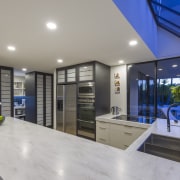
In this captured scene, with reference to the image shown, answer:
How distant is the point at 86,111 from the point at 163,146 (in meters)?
2.01

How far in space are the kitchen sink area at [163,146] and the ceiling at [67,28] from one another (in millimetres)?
1436

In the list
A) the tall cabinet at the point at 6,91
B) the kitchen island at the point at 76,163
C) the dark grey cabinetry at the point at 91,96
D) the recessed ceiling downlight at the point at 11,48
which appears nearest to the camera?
the kitchen island at the point at 76,163

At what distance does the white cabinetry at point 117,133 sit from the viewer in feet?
9.11

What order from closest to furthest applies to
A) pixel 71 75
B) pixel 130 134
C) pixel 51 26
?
pixel 51 26 < pixel 130 134 < pixel 71 75

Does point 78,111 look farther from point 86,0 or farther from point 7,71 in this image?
point 86,0

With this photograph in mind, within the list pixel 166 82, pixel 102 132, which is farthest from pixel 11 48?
pixel 166 82

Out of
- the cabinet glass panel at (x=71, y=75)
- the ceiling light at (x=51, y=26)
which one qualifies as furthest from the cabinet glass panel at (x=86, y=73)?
the ceiling light at (x=51, y=26)

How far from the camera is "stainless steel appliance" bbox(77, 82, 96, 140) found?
132 inches

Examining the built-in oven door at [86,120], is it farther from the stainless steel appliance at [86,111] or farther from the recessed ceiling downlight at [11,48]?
the recessed ceiling downlight at [11,48]

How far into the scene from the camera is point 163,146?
5.90ft

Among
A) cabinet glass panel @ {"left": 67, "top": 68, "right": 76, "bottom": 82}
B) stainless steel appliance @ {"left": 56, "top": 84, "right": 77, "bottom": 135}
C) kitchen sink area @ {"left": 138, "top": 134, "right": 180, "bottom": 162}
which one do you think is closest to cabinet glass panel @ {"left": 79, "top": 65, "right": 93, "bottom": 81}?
cabinet glass panel @ {"left": 67, "top": 68, "right": 76, "bottom": 82}

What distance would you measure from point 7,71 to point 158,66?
428 centimetres

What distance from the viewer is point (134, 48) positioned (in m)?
2.45

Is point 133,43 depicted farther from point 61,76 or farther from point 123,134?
point 61,76
